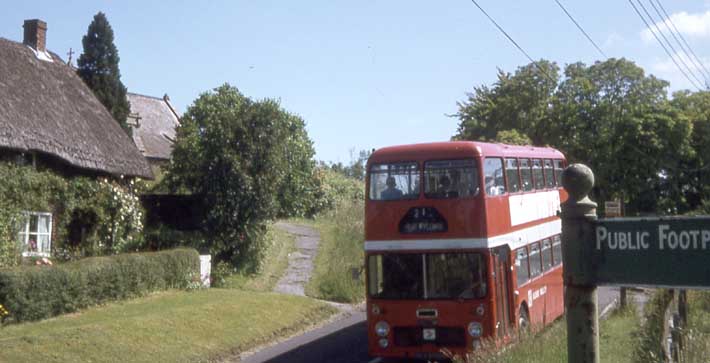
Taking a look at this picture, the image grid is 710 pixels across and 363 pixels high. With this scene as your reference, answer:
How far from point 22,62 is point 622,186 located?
1062 inches

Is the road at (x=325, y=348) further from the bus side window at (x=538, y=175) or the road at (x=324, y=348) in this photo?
the bus side window at (x=538, y=175)

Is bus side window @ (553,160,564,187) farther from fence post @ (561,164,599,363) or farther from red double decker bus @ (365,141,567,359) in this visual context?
fence post @ (561,164,599,363)

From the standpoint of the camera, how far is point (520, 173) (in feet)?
57.5

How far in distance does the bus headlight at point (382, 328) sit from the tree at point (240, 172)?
1193 cm

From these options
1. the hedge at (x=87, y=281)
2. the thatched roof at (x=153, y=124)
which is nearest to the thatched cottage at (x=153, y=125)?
the thatched roof at (x=153, y=124)

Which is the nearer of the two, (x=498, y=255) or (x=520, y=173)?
(x=498, y=255)

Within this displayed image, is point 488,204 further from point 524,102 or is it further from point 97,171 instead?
point 524,102

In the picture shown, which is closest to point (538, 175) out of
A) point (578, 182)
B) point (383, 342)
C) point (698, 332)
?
point (383, 342)

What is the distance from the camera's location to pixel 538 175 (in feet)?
63.1

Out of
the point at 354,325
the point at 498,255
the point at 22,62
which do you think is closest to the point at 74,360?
the point at 498,255

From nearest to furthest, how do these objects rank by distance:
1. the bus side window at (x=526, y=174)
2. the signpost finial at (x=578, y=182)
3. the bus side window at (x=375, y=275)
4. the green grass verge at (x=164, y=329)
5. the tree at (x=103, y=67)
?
Answer: the signpost finial at (x=578, y=182), the green grass verge at (x=164, y=329), the bus side window at (x=375, y=275), the bus side window at (x=526, y=174), the tree at (x=103, y=67)

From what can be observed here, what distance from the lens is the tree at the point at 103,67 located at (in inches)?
1494

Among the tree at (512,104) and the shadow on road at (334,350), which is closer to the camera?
the shadow on road at (334,350)

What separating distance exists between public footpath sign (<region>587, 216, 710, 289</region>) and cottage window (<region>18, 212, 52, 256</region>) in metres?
18.6
